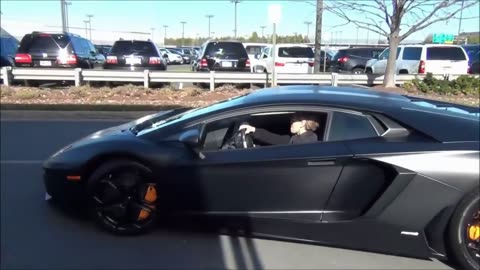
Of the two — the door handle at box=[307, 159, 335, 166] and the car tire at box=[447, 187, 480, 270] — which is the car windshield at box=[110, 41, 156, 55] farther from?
the car tire at box=[447, 187, 480, 270]

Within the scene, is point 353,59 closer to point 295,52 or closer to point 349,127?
point 295,52

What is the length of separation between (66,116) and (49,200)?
255 inches

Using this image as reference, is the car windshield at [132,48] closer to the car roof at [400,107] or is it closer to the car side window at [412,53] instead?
the car side window at [412,53]

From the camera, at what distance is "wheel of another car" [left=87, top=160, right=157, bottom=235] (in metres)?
3.98

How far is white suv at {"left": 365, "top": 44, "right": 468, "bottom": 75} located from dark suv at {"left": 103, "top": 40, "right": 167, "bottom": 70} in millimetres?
10379

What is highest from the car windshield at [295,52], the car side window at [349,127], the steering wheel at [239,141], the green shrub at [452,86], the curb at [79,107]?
the car windshield at [295,52]

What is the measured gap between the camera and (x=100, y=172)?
4027 mm

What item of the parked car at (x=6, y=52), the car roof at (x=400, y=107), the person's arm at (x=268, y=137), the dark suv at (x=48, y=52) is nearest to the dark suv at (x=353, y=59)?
the dark suv at (x=48, y=52)

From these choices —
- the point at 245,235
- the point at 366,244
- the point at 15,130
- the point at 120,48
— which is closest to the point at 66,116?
the point at 15,130

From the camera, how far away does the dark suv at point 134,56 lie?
1573cm

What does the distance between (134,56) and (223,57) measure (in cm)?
335

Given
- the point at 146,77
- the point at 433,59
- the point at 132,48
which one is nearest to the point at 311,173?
the point at 146,77

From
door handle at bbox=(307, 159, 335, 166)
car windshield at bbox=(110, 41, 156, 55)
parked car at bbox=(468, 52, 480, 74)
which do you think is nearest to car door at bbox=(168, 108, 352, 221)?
door handle at bbox=(307, 159, 335, 166)

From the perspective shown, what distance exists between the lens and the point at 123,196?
13.1ft
